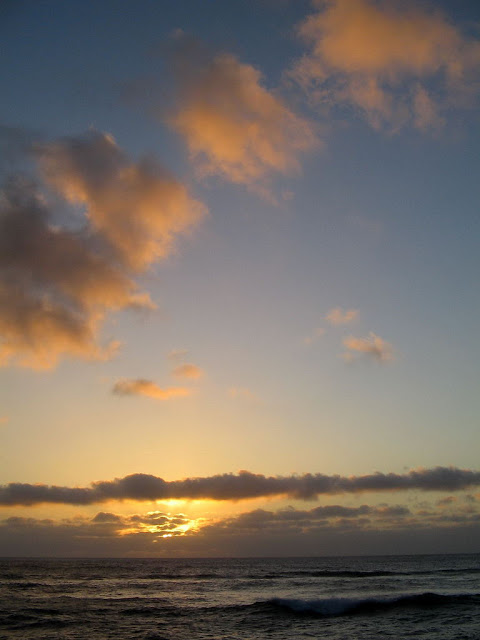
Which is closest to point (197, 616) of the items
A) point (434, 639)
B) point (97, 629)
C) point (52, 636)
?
point (97, 629)

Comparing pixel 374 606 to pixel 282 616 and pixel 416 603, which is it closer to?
pixel 416 603

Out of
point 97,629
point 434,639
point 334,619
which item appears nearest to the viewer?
point 434,639

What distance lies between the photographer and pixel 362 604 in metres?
39.5

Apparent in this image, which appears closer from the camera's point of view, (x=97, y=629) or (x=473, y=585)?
(x=97, y=629)

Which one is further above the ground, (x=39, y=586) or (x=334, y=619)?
(x=334, y=619)

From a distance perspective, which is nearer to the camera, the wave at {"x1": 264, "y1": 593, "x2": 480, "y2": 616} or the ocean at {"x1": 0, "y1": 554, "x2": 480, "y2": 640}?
the ocean at {"x1": 0, "y1": 554, "x2": 480, "y2": 640}

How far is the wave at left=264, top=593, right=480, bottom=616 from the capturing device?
36.9 m

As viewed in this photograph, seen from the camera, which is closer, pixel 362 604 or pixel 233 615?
pixel 233 615

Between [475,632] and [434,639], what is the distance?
352 cm

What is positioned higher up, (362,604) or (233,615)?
(233,615)

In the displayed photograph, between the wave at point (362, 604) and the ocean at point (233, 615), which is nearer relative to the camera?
the ocean at point (233, 615)

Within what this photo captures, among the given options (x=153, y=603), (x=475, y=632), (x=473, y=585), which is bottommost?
(x=473, y=585)

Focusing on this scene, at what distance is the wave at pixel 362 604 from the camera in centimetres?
3691

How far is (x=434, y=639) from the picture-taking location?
25.6 metres
